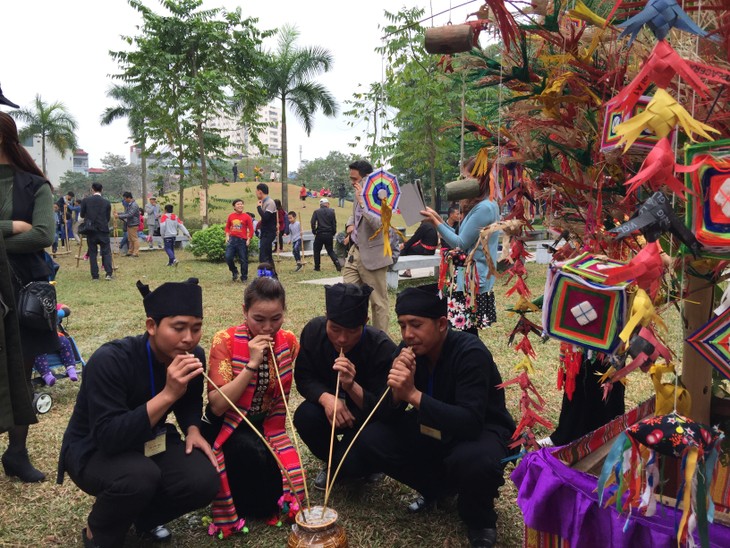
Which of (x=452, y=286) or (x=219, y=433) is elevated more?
(x=452, y=286)

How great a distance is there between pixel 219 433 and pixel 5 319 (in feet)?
3.54

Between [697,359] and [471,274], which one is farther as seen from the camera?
[471,274]

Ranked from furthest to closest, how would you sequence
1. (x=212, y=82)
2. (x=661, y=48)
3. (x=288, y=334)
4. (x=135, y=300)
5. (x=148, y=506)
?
(x=212, y=82) < (x=135, y=300) < (x=288, y=334) < (x=148, y=506) < (x=661, y=48)

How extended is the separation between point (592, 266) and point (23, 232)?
2659 millimetres

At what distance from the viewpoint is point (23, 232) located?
298 centimetres

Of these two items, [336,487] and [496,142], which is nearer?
[496,142]

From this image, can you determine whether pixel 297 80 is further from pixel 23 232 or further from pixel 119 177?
pixel 119 177

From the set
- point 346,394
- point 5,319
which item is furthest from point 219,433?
point 5,319

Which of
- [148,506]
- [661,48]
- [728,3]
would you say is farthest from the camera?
[148,506]

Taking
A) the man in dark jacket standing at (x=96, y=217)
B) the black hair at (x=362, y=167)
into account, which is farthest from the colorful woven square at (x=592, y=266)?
the man in dark jacket standing at (x=96, y=217)

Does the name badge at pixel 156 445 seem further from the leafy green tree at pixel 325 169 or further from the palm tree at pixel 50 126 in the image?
the leafy green tree at pixel 325 169

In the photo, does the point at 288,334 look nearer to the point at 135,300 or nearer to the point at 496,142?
the point at 496,142

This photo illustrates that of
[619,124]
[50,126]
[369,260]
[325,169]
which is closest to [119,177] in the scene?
[325,169]

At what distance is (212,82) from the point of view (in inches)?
688
